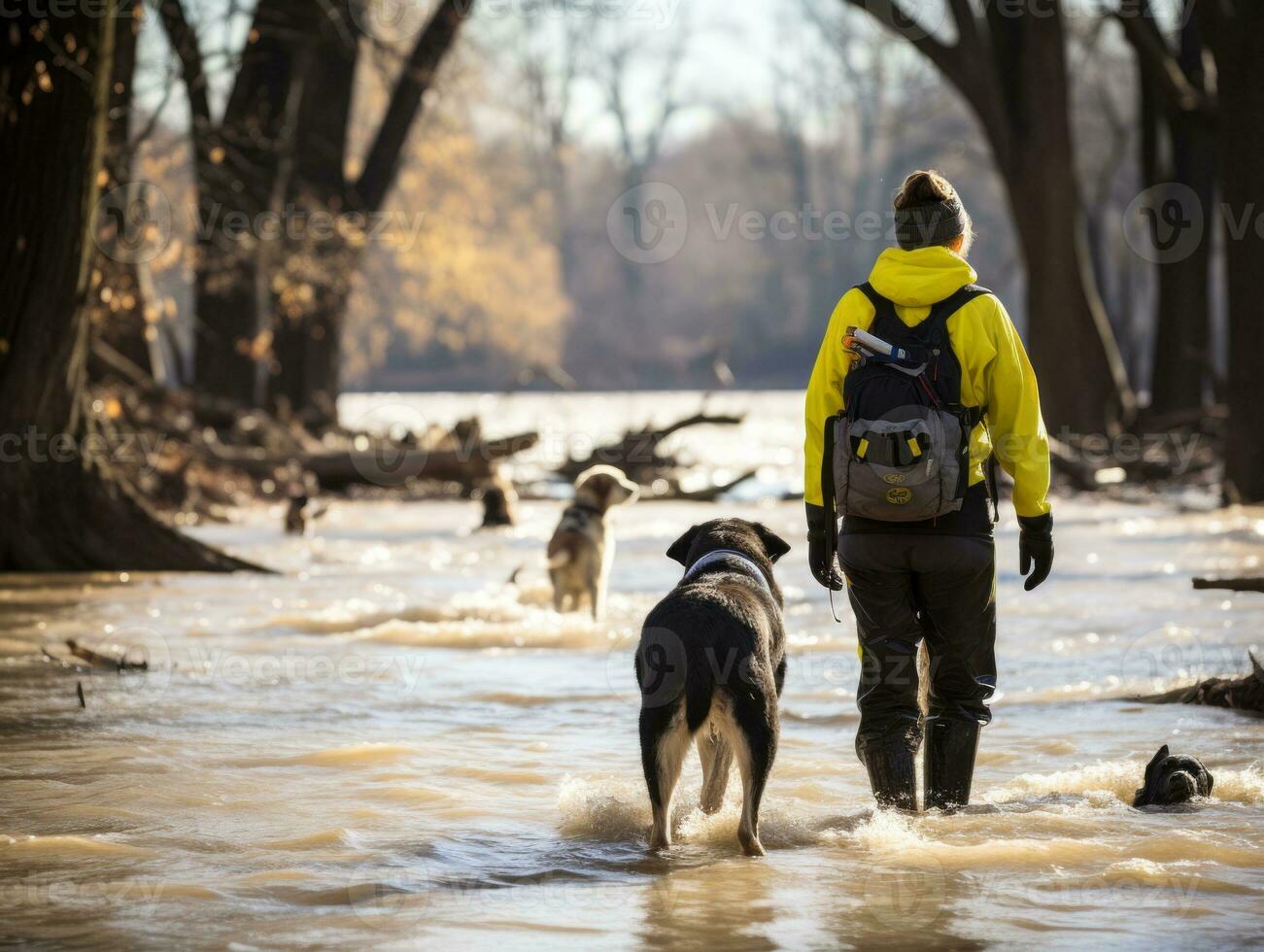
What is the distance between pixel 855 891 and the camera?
4.55 metres

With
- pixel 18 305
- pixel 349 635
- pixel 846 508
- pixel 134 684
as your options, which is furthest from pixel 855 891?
pixel 18 305

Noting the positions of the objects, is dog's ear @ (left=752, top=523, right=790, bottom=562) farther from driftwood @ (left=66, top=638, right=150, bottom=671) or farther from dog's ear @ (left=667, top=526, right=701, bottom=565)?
driftwood @ (left=66, top=638, right=150, bottom=671)

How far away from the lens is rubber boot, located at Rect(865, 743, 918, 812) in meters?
5.28

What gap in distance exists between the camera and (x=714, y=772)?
541 centimetres

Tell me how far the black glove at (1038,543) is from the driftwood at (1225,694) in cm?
214

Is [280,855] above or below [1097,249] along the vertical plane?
below

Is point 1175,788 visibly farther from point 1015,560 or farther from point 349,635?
point 1015,560

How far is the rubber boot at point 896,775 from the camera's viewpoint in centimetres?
528

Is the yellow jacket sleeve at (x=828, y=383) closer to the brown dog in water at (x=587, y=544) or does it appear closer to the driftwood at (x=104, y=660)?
the driftwood at (x=104, y=660)

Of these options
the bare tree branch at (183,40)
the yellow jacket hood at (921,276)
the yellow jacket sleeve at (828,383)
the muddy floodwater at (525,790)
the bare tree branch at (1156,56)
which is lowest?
the muddy floodwater at (525,790)

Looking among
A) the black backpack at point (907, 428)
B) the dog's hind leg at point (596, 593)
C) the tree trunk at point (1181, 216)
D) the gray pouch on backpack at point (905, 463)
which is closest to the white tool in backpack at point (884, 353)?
the black backpack at point (907, 428)

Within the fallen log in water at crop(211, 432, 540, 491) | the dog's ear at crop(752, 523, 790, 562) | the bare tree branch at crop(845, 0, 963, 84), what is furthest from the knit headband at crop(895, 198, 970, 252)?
the bare tree branch at crop(845, 0, 963, 84)

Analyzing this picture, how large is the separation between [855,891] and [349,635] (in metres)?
5.58

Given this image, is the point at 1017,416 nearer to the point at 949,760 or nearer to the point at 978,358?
the point at 978,358
